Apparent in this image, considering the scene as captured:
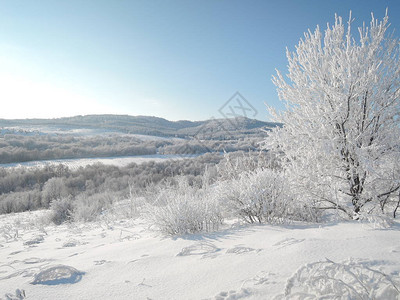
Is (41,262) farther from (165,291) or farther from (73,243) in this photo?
(165,291)

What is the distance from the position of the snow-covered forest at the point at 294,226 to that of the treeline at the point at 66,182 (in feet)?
28.7

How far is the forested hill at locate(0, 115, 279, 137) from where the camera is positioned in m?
62.4

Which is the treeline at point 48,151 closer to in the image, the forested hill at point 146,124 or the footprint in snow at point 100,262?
the forested hill at point 146,124

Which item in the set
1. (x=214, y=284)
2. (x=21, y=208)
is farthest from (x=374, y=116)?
(x=21, y=208)

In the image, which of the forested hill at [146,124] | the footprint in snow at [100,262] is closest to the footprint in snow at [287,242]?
the footprint in snow at [100,262]

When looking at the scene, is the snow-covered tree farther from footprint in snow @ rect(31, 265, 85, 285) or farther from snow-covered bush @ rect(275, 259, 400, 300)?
footprint in snow @ rect(31, 265, 85, 285)

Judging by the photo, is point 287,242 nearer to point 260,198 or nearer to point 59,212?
point 260,198

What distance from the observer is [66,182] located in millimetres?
17125

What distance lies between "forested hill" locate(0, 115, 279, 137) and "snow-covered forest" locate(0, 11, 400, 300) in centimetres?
4086

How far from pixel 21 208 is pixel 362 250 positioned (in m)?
15.3

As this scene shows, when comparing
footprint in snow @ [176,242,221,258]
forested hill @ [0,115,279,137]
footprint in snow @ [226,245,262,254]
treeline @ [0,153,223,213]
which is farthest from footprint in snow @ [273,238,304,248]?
forested hill @ [0,115,279,137]

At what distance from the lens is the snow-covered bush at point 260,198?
13.3 feet

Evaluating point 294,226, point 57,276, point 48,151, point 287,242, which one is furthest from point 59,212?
point 48,151

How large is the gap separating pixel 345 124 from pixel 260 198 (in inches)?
71.9
